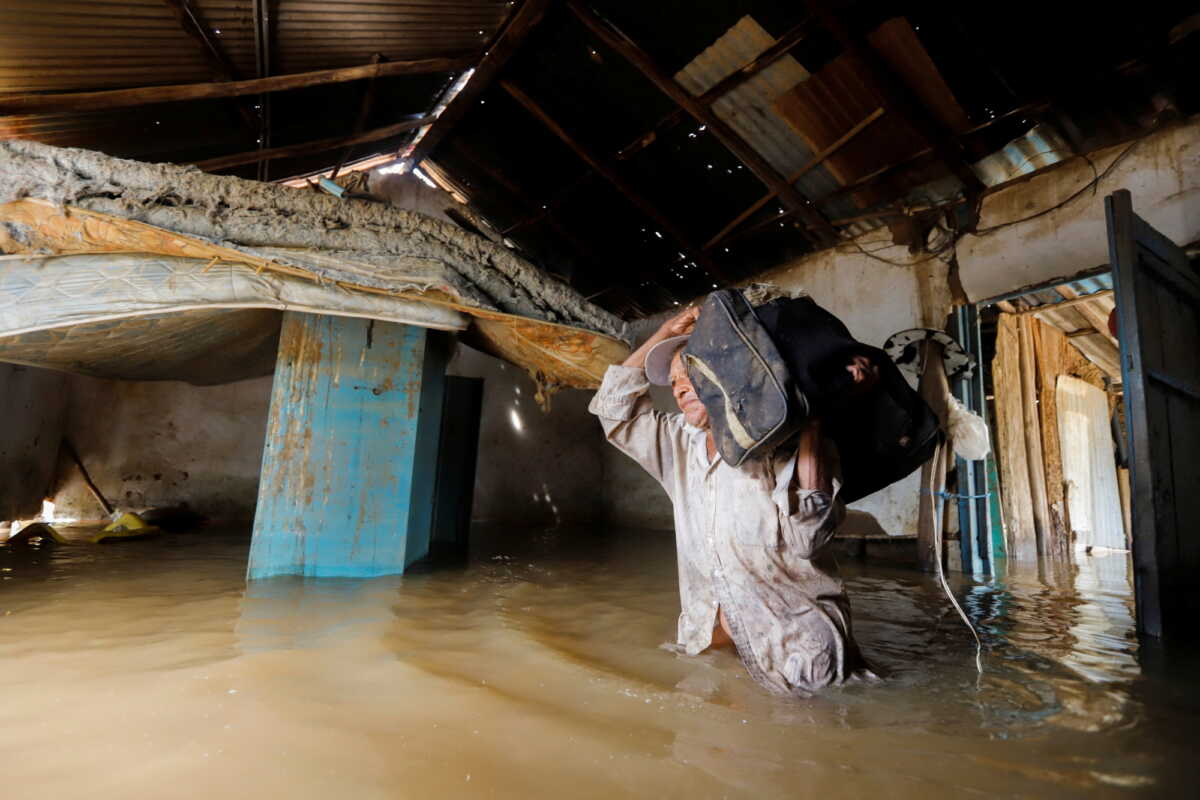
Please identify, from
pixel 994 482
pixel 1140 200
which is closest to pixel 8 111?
pixel 1140 200

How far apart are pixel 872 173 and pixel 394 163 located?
678cm

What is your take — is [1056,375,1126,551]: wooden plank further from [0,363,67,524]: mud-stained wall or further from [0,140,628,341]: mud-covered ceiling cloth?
[0,363,67,524]: mud-stained wall

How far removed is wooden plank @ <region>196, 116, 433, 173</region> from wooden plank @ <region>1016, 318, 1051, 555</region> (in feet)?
24.9

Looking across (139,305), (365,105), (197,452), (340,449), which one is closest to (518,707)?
(340,449)

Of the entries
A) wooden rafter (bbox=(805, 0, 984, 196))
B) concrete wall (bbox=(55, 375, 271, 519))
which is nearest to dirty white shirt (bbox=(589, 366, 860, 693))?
wooden rafter (bbox=(805, 0, 984, 196))

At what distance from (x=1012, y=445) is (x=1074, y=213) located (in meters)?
2.83

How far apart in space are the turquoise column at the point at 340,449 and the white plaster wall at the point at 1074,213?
470cm

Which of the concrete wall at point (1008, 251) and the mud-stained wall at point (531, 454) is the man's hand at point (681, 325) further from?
the mud-stained wall at point (531, 454)

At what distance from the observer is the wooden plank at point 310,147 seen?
560 cm

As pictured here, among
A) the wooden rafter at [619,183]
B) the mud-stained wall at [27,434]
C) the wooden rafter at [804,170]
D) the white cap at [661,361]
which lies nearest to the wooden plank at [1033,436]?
the wooden rafter at [804,170]

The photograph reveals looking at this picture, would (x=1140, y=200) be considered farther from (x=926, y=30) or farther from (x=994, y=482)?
(x=994, y=482)

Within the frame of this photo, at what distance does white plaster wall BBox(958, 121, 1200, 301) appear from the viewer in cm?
382

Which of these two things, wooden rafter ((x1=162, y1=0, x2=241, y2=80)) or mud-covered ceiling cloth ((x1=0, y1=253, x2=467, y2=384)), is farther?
wooden rafter ((x1=162, y1=0, x2=241, y2=80))

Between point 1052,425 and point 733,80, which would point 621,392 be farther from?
point 1052,425
